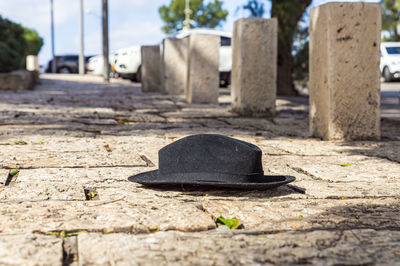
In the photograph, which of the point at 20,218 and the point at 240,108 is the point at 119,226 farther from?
the point at 240,108

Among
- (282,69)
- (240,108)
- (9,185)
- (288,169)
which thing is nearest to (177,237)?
(9,185)

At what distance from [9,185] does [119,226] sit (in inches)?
34.7

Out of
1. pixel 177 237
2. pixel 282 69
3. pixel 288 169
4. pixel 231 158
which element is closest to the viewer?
pixel 177 237

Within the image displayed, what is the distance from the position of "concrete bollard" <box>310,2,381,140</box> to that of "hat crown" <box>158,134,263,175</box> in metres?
2.07

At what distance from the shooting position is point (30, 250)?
1.58 m

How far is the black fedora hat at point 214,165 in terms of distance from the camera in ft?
7.89

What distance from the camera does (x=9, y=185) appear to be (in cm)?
249

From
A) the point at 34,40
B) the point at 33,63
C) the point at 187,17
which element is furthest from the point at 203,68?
the point at 187,17

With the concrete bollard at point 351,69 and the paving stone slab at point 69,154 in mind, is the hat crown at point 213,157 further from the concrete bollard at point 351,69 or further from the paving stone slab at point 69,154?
the concrete bollard at point 351,69

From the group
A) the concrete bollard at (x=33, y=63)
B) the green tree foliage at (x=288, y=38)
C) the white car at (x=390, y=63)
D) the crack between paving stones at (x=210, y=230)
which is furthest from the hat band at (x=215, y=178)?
the concrete bollard at (x=33, y=63)

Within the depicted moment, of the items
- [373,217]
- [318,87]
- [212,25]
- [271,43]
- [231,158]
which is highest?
[212,25]

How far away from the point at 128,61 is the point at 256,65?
970cm

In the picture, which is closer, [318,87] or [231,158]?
[231,158]

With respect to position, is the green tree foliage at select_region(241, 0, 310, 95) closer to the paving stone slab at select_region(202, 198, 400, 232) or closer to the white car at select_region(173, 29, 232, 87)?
the white car at select_region(173, 29, 232, 87)
